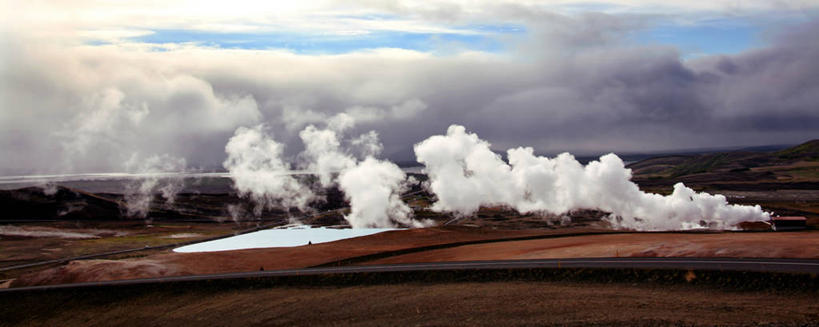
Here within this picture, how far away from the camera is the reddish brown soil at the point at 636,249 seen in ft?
243

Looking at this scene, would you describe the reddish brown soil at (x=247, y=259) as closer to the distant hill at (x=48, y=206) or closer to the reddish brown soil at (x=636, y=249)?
the reddish brown soil at (x=636, y=249)

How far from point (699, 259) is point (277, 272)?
57.6 metres

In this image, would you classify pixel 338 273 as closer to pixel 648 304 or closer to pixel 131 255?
pixel 648 304

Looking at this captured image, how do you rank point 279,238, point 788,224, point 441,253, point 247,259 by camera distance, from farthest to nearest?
point 279,238, point 788,224, point 247,259, point 441,253

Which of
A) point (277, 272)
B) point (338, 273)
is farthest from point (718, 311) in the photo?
point (277, 272)

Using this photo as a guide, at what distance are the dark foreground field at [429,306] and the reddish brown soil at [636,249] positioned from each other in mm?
20606

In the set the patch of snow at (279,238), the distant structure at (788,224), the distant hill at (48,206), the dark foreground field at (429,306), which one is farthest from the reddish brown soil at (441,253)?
the distant hill at (48,206)

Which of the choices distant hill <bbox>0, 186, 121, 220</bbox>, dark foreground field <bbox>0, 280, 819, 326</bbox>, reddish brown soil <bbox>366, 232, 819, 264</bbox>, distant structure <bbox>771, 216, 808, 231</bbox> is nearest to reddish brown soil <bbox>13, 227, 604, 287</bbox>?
dark foreground field <bbox>0, 280, 819, 326</bbox>

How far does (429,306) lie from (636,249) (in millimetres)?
43353

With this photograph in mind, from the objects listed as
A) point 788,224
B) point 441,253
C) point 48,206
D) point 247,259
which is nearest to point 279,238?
point 247,259

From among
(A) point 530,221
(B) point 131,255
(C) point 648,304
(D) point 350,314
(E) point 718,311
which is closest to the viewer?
(E) point 718,311

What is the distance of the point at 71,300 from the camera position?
244 feet

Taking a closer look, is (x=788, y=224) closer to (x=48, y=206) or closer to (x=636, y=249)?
(x=636, y=249)

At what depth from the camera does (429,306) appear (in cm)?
5728
